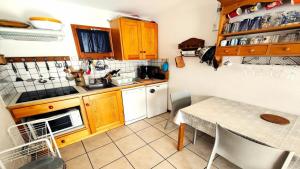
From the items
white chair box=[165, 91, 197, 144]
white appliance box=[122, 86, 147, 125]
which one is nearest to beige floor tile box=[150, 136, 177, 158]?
white chair box=[165, 91, 197, 144]

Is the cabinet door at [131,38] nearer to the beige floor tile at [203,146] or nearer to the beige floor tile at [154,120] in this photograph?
the beige floor tile at [154,120]

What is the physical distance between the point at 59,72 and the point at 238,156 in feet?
8.53

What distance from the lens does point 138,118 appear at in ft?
8.28

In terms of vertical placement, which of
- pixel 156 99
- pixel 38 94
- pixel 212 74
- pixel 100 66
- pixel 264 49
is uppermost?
pixel 264 49

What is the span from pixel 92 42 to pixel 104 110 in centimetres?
126

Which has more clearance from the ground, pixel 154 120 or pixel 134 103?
pixel 134 103

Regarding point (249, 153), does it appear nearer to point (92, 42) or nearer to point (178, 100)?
point (178, 100)

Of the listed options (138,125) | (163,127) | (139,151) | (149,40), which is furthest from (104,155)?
(149,40)

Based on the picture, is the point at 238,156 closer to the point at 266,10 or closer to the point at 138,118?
the point at 266,10

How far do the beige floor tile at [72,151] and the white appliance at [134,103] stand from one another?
844 millimetres

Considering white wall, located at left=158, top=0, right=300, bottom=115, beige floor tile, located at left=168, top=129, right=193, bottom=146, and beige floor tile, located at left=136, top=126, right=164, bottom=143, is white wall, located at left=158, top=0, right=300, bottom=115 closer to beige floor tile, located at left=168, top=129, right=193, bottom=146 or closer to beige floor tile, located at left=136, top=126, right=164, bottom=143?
beige floor tile, located at left=168, top=129, right=193, bottom=146

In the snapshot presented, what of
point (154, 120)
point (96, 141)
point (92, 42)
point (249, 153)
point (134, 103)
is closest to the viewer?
point (249, 153)

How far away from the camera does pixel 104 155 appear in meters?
1.70

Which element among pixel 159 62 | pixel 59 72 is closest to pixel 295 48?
pixel 159 62
